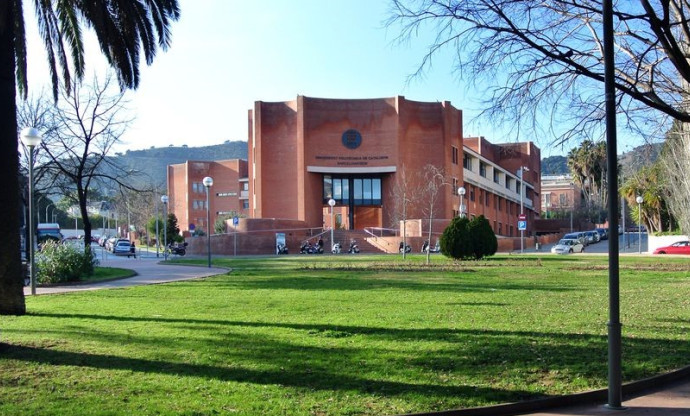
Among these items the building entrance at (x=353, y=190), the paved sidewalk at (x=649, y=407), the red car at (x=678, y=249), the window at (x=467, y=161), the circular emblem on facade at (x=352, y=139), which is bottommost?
the red car at (x=678, y=249)

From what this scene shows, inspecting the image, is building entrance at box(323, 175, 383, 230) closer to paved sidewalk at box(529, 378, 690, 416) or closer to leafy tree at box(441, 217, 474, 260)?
leafy tree at box(441, 217, 474, 260)

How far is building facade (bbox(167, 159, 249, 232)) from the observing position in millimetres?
114188

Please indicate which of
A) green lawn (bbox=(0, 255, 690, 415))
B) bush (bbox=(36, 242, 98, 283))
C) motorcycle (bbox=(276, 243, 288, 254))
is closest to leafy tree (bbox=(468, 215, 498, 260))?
green lawn (bbox=(0, 255, 690, 415))

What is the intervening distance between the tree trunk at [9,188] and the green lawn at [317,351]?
58 cm

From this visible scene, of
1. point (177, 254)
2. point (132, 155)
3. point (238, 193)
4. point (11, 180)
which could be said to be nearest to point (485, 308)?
point (11, 180)

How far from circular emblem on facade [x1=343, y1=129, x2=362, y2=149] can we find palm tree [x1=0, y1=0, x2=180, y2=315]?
59.7 metres

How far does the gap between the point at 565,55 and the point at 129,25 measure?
10.4 m

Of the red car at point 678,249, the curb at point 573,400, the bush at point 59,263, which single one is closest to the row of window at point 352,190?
the red car at point 678,249

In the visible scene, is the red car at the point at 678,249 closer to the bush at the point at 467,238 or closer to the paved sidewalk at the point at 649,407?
the bush at the point at 467,238

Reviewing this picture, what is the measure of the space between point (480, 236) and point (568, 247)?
26827 millimetres

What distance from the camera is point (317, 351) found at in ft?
30.5

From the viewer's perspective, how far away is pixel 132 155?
193 meters

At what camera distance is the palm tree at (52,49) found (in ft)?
42.1

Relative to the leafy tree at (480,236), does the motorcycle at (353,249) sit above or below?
below
